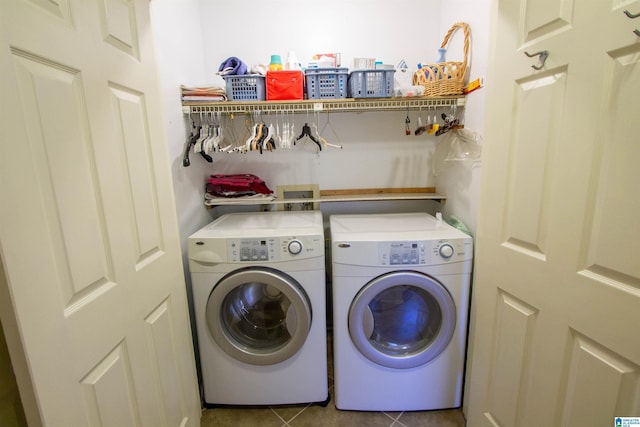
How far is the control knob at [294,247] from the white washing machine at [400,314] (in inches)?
6.6

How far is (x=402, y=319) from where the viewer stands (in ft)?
4.82

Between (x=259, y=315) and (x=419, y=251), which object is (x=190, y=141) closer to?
(x=259, y=315)

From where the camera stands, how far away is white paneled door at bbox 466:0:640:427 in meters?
0.67

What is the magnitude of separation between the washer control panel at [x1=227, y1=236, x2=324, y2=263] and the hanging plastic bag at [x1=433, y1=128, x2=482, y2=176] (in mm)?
995

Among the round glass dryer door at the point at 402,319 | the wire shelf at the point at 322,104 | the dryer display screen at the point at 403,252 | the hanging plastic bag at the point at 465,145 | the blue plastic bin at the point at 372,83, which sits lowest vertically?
the round glass dryer door at the point at 402,319

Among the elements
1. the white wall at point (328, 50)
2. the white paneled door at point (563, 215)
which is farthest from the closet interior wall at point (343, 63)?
the white paneled door at point (563, 215)

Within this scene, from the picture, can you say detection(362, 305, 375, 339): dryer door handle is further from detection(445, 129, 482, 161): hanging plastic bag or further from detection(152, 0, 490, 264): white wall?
detection(445, 129, 482, 161): hanging plastic bag

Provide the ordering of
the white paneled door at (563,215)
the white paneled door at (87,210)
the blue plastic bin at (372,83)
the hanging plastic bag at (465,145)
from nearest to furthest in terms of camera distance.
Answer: the white paneled door at (87,210) < the white paneled door at (563,215) < the hanging plastic bag at (465,145) < the blue plastic bin at (372,83)

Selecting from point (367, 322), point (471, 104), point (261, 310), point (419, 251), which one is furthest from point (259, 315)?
point (471, 104)

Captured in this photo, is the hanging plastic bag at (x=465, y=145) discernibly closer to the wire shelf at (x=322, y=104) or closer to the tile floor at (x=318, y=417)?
the wire shelf at (x=322, y=104)

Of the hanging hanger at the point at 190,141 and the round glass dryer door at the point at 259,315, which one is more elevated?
the hanging hanger at the point at 190,141

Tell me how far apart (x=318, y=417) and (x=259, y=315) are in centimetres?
64

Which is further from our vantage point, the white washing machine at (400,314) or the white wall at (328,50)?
the white wall at (328,50)

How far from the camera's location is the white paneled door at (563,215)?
67 cm
